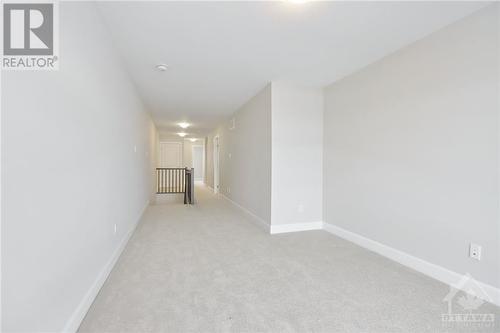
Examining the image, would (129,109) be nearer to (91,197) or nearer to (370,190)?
(91,197)

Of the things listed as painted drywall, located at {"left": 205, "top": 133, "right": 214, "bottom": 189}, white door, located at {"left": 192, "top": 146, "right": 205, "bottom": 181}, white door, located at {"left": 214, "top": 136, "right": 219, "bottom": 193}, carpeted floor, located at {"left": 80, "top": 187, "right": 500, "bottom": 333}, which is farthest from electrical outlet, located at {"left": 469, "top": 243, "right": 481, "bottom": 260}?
white door, located at {"left": 192, "top": 146, "right": 205, "bottom": 181}

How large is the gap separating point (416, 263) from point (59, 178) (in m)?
3.16

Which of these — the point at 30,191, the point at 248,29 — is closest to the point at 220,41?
the point at 248,29

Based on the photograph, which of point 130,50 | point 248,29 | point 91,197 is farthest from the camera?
point 130,50

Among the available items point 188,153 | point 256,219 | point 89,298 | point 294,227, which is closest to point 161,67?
point 89,298

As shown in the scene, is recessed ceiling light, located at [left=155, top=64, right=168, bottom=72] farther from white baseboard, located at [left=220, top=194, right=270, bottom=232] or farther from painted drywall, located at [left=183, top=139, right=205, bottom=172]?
painted drywall, located at [left=183, top=139, right=205, bottom=172]

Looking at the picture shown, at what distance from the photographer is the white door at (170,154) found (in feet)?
35.3

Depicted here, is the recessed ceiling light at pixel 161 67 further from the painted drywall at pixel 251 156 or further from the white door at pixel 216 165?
the white door at pixel 216 165

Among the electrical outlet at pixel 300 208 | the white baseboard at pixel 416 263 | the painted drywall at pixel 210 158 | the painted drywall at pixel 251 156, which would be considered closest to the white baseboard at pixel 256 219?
the painted drywall at pixel 251 156

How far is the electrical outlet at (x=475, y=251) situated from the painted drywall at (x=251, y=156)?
230 centimetres

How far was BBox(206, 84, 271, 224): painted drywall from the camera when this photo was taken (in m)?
3.75

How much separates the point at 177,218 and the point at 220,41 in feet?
11.1

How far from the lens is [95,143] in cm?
186

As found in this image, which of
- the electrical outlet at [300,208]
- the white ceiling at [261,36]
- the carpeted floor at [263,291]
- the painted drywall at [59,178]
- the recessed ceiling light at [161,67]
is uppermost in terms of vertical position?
the white ceiling at [261,36]
